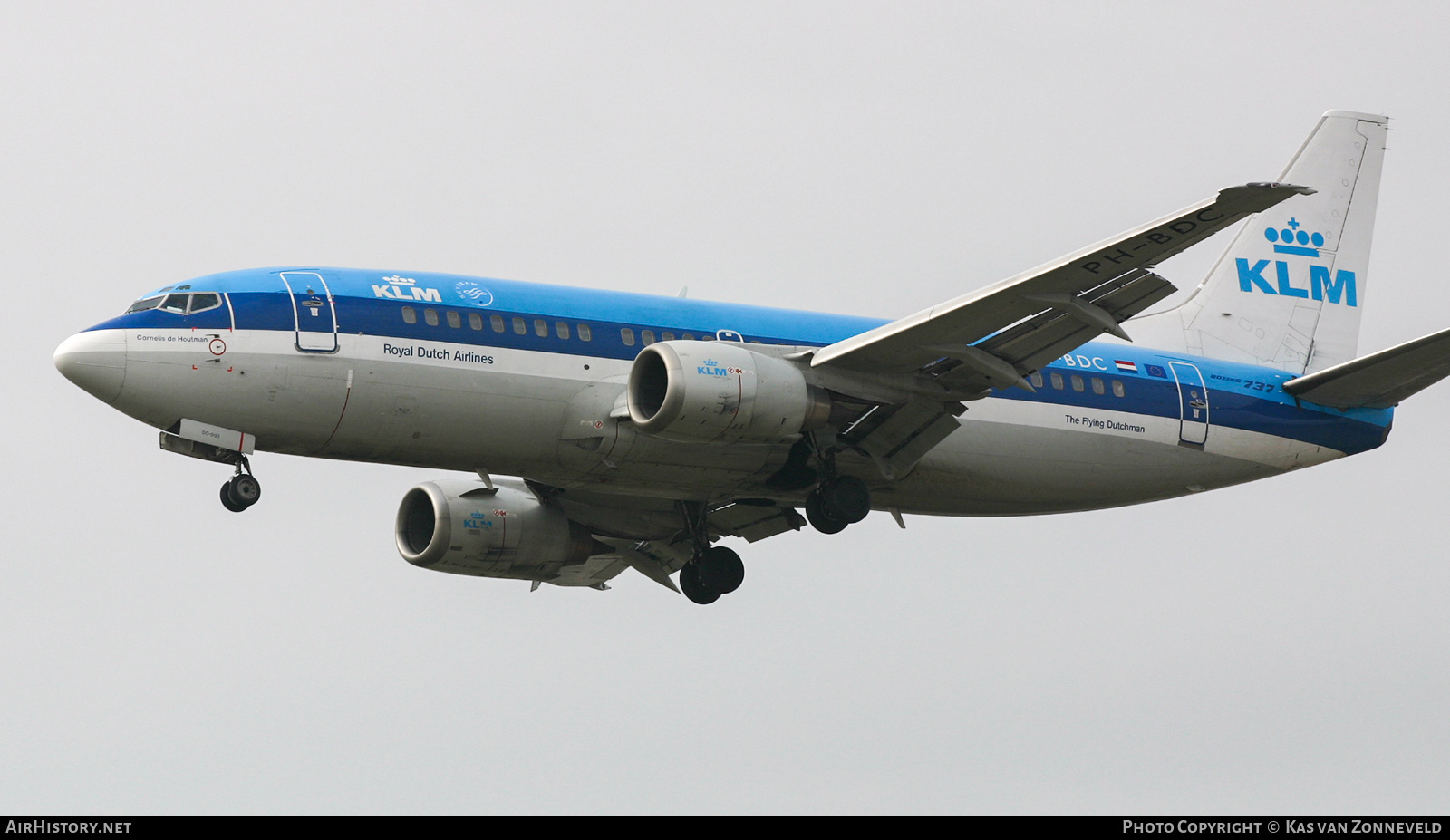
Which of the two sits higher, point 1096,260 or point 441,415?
point 1096,260

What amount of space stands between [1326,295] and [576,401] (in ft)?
57.5

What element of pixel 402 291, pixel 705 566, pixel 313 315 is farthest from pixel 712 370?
pixel 705 566

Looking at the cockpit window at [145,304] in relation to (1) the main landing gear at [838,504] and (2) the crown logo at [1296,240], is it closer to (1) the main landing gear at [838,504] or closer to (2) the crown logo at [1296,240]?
(1) the main landing gear at [838,504]

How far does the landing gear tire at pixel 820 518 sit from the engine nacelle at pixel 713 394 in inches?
76.9

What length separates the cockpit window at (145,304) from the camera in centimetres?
2942

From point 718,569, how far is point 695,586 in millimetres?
556

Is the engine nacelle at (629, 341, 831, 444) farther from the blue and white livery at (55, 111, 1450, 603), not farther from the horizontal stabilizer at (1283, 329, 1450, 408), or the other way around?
the horizontal stabilizer at (1283, 329, 1450, 408)

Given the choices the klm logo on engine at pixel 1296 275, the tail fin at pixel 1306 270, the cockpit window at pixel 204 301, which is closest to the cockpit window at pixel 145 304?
the cockpit window at pixel 204 301

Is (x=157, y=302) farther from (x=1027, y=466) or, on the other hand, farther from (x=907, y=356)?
(x=1027, y=466)

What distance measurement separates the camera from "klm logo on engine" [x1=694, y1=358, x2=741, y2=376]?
96.3 feet

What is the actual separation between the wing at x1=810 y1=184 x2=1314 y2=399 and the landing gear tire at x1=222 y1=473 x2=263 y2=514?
910 centimetres

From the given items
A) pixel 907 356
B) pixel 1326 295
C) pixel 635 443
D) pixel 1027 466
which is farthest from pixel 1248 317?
pixel 635 443

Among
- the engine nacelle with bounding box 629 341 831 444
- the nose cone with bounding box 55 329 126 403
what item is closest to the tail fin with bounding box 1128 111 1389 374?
the engine nacelle with bounding box 629 341 831 444

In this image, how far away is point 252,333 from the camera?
95.7 ft
